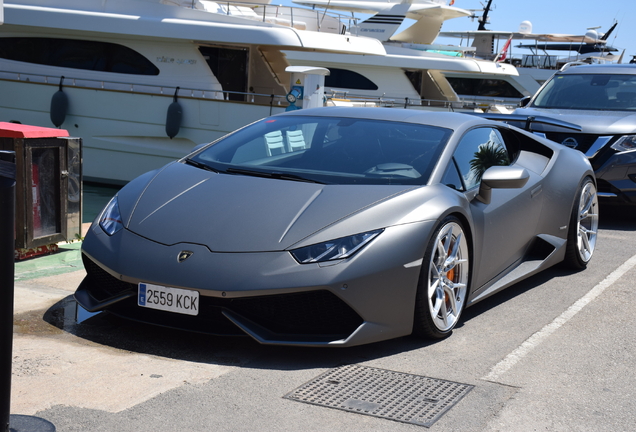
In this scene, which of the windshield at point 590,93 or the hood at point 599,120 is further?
the windshield at point 590,93

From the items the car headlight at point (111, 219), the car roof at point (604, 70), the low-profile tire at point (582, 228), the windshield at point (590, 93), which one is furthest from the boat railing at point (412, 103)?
the car headlight at point (111, 219)

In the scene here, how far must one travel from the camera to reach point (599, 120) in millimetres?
8375

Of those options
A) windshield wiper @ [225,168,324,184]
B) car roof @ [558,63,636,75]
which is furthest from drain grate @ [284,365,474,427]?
car roof @ [558,63,636,75]

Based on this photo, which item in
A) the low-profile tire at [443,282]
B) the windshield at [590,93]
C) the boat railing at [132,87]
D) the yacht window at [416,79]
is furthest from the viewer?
the yacht window at [416,79]

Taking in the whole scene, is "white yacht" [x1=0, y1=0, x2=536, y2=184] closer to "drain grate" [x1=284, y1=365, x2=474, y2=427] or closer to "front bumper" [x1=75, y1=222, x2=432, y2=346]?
"front bumper" [x1=75, y1=222, x2=432, y2=346]

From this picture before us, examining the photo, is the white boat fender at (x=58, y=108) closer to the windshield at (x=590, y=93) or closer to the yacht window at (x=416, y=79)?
the windshield at (x=590, y=93)

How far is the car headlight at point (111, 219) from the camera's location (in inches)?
157

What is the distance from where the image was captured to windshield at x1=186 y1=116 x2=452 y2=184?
4297mm

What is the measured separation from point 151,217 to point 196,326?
676mm

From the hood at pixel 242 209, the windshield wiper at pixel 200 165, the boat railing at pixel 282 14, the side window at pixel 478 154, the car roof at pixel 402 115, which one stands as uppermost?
the boat railing at pixel 282 14

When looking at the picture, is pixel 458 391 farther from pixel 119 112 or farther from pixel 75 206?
pixel 119 112

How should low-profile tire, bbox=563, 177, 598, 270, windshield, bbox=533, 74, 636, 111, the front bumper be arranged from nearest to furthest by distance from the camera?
the front bumper < low-profile tire, bbox=563, 177, 598, 270 < windshield, bbox=533, 74, 636, 111

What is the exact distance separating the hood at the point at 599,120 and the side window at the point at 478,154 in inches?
120

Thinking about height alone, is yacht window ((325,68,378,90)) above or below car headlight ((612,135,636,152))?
above
